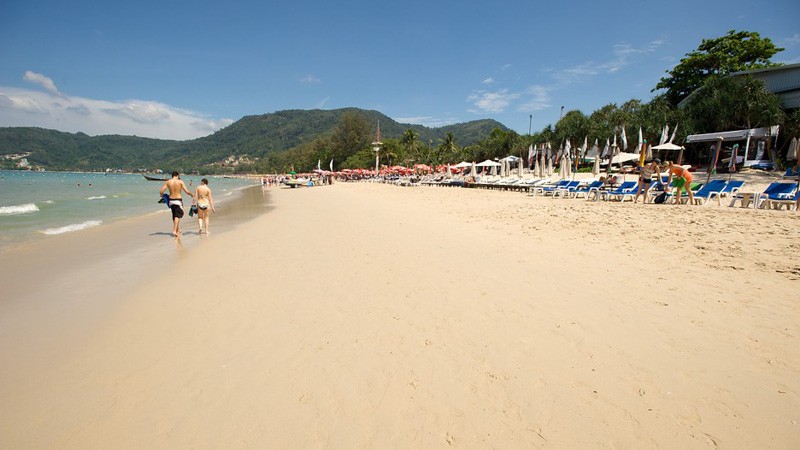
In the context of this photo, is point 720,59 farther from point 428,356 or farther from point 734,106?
point 428,356

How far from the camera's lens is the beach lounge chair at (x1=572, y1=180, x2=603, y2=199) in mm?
16125

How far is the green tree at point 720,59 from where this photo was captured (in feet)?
107

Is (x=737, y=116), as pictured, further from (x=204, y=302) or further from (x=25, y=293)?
(x=25, y=293)

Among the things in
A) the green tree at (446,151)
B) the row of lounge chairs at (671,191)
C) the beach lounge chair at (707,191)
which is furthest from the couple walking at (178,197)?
the green tree at (446,151)

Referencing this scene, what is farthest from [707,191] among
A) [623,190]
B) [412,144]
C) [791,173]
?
[412,144]

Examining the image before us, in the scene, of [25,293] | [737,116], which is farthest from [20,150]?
[737,116]

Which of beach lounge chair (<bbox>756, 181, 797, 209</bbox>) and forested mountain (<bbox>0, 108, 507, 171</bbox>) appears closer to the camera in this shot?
beach lounge chair (<bbox>756, 181, 797, 209</bbox>)

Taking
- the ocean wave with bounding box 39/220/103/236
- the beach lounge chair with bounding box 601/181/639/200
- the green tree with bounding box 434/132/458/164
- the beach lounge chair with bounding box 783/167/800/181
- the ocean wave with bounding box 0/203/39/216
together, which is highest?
the green tree with bounding box 434/132/458/164

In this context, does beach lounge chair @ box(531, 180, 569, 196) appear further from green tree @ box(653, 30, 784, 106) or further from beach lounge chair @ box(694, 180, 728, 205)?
green tree @ box(653, 30, 784, 106)

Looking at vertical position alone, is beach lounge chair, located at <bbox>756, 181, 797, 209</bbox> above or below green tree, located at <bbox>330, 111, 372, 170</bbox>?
below

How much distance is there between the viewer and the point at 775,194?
10641mm

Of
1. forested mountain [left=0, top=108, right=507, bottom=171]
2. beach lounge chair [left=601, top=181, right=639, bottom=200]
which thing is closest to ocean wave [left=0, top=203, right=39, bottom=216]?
beach lounge chair [left=601, top=181, right=639, bottom=200]

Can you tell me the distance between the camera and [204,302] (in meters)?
4.36

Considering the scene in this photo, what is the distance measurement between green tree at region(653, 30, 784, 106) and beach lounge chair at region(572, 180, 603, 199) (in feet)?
82.7
